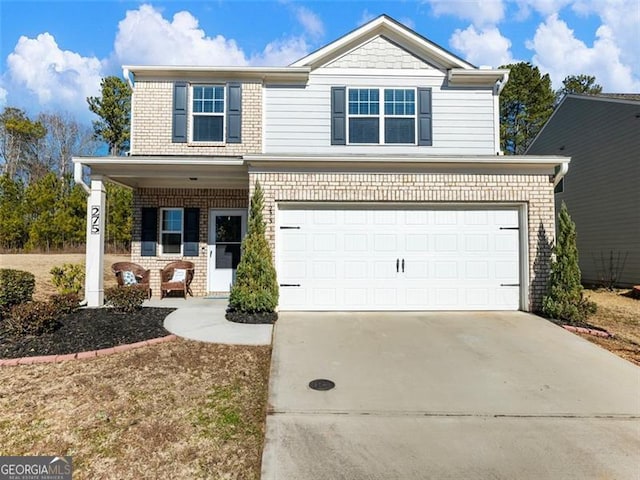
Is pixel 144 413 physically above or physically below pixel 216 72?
below

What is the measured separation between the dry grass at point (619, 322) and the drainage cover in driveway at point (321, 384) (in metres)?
4.55

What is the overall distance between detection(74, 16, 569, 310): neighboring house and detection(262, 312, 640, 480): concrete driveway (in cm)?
157

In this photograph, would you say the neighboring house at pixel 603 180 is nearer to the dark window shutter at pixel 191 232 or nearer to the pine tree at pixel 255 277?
the pine tree at pixel 255 277

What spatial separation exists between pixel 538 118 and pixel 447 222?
20.2 metres

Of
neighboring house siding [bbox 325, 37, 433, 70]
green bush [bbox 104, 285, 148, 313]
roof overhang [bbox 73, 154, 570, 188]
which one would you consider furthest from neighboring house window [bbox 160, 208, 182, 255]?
neighboring house siding [bbox 325, 37, 433, 70]

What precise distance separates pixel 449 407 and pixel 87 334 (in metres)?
5.35

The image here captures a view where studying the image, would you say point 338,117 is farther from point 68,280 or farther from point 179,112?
point 68,280

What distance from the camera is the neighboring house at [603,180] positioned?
12.1 metres

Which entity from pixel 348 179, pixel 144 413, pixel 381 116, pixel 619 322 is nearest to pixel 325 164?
pixel 348 179

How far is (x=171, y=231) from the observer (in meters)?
9.95

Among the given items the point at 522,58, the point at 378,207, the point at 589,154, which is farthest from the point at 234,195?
the point at 522,58

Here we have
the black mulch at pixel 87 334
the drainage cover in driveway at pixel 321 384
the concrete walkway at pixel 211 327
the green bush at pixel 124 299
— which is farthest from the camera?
the green bush at pixel 124 299

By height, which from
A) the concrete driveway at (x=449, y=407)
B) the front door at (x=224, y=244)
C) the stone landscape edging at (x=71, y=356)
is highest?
the front door at (x=224, y=244)

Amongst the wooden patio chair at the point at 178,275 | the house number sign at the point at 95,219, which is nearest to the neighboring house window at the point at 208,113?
the house number sign at the point at 95,219
